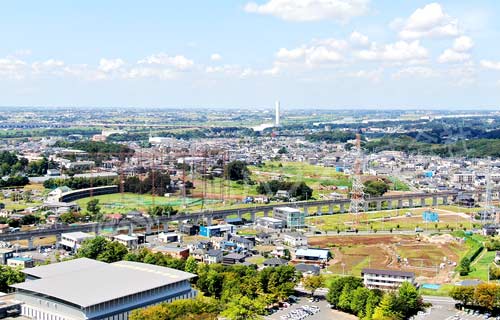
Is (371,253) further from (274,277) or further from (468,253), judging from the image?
(274,277)

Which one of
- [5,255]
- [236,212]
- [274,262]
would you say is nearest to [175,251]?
[274,262]

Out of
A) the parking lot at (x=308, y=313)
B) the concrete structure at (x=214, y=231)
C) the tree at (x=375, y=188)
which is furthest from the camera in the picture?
the tree at (x=375, y=188)

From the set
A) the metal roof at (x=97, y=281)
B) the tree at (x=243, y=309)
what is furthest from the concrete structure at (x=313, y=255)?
the tree at (x=243, y=309)

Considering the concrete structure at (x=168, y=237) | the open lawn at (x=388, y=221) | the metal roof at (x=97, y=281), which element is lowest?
the open lawn at (x=388, y=221)

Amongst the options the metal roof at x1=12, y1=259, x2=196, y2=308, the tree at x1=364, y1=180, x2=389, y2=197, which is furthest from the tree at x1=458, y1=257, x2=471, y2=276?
the tree at x1=364, y1=180, x2=389, y2=197

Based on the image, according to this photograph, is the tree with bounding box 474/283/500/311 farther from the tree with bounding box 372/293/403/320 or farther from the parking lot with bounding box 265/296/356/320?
the parking lot with bounding box 265/296/356/320

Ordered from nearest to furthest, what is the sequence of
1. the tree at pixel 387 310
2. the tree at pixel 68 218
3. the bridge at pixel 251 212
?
the tree at pixel 387 310 → the bridge at pixel 251 212 → the tree at pixel 68 218

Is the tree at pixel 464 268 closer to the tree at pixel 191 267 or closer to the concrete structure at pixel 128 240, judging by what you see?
the tree at pixel 191 267
